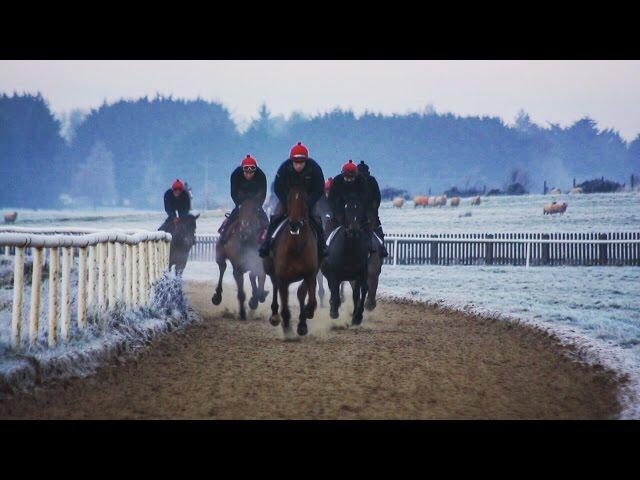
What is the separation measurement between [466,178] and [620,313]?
11.1 m

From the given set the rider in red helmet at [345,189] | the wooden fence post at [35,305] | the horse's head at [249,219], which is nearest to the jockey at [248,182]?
the horse's head at [249,219]

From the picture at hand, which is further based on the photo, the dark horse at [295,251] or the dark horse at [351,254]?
the dark horse at [351,254]

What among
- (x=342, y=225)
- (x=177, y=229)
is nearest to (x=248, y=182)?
(x=342, y=225)

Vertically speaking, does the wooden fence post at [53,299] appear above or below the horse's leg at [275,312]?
above

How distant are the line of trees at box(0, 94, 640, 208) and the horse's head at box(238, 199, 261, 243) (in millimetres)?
5531

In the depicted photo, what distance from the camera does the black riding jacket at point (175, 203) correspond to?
13320 mm

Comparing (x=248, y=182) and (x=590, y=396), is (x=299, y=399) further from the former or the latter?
(x=248, y=182)

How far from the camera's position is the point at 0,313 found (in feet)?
25.6

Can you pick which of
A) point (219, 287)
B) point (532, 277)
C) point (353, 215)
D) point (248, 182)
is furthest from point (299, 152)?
point (532, 277)

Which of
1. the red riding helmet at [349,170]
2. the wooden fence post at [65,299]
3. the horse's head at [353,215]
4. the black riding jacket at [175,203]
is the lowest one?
the wooden fence post at [65,299]

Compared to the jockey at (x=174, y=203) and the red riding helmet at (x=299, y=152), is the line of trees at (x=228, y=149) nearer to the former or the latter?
the jockey at (x=174, y=203)

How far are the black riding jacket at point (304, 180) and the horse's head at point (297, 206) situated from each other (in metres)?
0.24

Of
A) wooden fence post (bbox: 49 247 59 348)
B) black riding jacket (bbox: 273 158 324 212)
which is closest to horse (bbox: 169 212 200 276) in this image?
black riding jacket (bbox: 273 158 324 212)

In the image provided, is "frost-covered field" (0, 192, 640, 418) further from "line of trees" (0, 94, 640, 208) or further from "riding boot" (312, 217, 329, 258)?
"riding boot" (312, 217, 329, 258)
